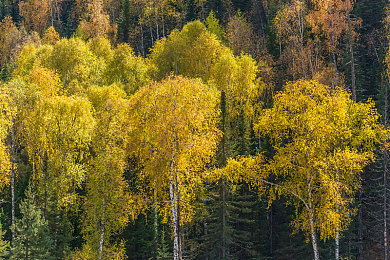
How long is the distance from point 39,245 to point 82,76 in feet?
64.3

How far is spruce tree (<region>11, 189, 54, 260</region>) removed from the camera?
2311 centimetres

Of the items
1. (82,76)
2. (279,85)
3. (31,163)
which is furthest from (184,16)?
(31,163)

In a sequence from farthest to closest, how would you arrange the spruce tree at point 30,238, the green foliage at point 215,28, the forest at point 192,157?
the green foliage at point 215,28, the spruce tree at point 30,238, the forest at point 192,157

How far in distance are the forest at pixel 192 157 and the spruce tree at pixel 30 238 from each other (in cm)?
7

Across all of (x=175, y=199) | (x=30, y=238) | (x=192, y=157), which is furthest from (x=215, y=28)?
(x=30, y=238)

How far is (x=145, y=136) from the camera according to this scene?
952 inches

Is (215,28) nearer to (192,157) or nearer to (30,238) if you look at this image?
(192,157)

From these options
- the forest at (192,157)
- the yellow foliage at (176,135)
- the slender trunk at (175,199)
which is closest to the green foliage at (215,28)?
the forest at (192,157)

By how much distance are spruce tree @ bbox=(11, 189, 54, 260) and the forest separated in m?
0.07

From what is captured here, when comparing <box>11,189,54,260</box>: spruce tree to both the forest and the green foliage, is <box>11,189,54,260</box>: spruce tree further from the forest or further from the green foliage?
the green foliage

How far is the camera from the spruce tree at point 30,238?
23109 millimetres

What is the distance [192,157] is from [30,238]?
10287 mm

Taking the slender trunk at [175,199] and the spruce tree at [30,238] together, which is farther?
the spruce tree at [30,238]

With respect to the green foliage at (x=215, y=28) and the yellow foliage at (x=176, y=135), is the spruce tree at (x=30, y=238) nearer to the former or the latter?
the yellow foliage at (x=176, y=135)
